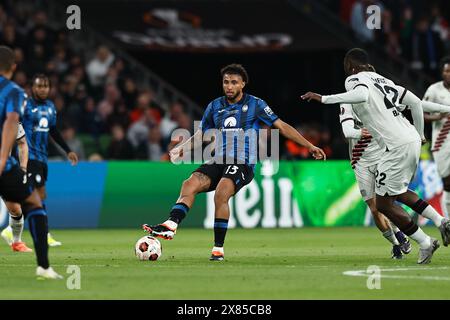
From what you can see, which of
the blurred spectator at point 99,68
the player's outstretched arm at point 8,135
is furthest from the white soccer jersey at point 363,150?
the blurred spectator at point 99,68

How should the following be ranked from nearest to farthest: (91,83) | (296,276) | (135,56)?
(296,276) < (91,83) < (135,56)

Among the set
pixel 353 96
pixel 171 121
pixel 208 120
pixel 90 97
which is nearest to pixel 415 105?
pixel 353 96

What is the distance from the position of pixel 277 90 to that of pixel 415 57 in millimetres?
3869

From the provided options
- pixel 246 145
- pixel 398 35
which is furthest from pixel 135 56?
pixel 246 145

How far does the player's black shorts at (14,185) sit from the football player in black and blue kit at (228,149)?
2.90 m

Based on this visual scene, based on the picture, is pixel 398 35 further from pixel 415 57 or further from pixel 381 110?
pixel 381 110

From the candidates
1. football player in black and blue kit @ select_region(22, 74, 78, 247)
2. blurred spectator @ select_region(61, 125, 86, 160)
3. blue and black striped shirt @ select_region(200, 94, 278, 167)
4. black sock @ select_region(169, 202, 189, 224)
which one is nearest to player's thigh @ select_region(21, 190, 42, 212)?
black sock @ select_region(169, 202, 189, 224)

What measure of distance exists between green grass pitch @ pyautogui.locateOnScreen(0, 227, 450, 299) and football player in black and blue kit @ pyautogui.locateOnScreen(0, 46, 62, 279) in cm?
29

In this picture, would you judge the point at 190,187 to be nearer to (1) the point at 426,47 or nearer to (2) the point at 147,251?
(2) the point at 147,251

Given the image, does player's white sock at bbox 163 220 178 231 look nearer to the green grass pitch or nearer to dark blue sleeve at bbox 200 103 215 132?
the green grass pitch

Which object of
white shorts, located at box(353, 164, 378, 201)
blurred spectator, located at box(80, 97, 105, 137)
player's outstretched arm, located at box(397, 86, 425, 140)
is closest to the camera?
player's outstretched arm, located at box(397, 86, 425, 140)

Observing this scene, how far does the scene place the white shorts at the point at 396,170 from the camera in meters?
12.1

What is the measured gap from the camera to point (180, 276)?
1062 centimetres

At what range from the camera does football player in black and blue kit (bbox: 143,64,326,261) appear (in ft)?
41.9
